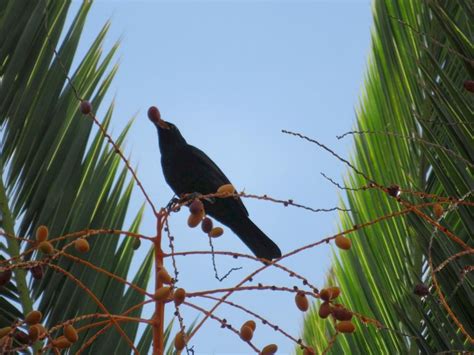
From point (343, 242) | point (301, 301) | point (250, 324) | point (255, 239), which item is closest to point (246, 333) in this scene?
point (250, 324)

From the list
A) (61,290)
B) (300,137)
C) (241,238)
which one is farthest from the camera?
(241,238)

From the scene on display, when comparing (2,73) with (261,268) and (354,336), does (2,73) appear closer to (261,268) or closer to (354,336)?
(354,336)

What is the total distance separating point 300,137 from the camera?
2121 millimetres

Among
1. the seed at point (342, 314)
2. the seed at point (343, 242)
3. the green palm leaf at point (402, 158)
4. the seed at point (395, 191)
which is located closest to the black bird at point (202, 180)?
the green palm leaf at point (402, 158)

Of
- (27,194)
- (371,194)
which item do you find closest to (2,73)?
(27,194)

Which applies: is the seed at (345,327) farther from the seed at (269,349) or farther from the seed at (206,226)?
the seed at (206,226)

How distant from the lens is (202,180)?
4730 mm

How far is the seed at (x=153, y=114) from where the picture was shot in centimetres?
205

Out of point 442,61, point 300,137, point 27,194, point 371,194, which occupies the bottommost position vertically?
point 27,194

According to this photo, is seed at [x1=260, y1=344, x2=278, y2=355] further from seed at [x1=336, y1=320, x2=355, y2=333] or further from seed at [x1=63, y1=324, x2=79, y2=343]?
seed at [x1=63, y1=324, x2=79, y2=343]

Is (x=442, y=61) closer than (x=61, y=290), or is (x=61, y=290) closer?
(x=61, y=290)

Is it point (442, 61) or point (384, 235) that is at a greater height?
point (442, 61)

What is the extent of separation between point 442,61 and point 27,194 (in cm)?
162

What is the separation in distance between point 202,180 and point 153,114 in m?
2.68
